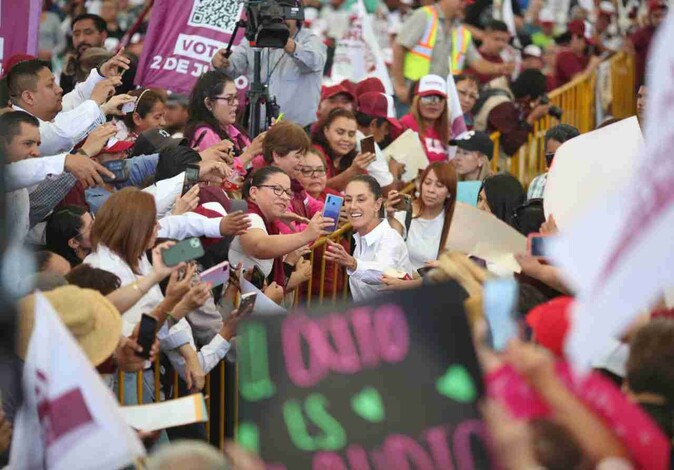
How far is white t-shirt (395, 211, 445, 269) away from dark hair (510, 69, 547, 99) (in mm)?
4084

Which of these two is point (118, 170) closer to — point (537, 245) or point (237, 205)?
point (237, 205)

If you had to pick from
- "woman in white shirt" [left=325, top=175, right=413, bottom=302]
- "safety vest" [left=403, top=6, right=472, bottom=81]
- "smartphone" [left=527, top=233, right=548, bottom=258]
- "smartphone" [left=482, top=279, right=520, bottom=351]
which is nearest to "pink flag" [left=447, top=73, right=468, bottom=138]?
"safety vest" [left=403, top=6, right=472, bottom=81]

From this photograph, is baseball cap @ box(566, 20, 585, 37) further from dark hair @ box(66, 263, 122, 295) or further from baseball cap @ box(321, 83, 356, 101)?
dark hair @ box(66, 263, 122, 295)

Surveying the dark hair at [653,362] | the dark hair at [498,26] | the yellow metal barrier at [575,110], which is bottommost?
the yellow metal barrier at [575,110]

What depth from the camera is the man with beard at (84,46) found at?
10414 millimetres

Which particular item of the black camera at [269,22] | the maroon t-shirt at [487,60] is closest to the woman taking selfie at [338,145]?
the black camera at [269,22]

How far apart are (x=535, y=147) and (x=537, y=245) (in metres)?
7.41

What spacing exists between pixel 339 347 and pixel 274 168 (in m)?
3.93

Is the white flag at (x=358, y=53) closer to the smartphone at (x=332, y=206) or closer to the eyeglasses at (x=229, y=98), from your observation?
the eyeglasses at (x=229, y=98)

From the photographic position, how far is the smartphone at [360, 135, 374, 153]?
9.91 m

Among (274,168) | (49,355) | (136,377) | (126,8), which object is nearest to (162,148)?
(274,168)

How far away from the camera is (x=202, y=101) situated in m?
8.98

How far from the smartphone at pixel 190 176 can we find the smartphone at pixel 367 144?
255 cm

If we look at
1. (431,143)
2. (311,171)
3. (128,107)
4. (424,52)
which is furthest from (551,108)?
(128,107)
